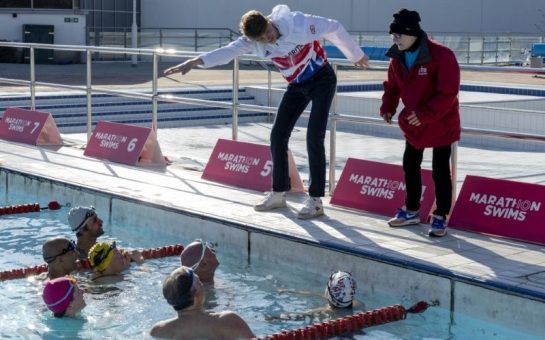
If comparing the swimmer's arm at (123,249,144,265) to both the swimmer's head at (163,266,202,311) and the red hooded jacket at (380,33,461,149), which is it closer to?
the red hooded jacket at (380,33,461,149)

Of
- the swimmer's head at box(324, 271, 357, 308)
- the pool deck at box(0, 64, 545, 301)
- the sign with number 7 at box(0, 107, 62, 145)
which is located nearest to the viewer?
the swimmer's head at box(324, 271, 357, 308)

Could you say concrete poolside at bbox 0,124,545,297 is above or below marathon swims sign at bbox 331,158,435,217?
below

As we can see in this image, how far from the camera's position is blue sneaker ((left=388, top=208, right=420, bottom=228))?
7605 millimetres

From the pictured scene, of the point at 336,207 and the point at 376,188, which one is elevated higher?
the point at 376,188

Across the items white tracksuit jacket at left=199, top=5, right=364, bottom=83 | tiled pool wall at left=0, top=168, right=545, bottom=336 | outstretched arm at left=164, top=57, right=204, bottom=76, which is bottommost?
tiled pool wall at left=0, top=168, right=545, bottom=336

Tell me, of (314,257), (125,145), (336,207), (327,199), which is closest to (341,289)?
(314,257)

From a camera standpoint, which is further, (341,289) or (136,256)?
(136,256)

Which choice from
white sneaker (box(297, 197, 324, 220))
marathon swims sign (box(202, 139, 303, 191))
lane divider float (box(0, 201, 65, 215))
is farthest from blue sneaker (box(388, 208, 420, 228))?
lane divider float (box(0, 201, 65, 215))

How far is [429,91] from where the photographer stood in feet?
23.0

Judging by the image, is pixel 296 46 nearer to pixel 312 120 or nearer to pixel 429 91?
pixel 312 120

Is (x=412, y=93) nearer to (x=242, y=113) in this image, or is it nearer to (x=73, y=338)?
(x=73, y=338)

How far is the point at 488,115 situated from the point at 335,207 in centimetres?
907

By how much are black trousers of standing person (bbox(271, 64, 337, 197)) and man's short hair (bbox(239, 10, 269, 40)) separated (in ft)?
2.32

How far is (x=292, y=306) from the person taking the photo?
652 cm
